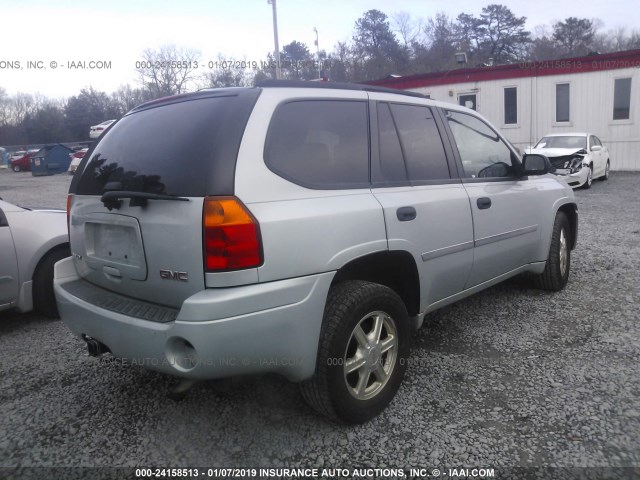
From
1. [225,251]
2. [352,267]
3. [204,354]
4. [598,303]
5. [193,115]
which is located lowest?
[598,303]

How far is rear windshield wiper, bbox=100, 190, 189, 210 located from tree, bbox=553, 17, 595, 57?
5457 centimetres

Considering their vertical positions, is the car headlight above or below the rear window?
below

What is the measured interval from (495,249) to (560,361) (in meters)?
0.89

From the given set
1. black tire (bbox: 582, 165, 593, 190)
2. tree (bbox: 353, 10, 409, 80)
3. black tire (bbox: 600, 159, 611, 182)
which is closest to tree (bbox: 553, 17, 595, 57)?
tree (bbox: 353, 10, 409, 80)

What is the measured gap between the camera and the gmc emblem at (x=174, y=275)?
7.55 feet

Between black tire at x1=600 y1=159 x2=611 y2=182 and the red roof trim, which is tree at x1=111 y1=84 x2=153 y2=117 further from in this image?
black tire at x1=600 y1=159 x2=611 y2=182

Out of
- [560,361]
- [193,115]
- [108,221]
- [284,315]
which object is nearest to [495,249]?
[560,361]

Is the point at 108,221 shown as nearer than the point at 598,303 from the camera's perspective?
Yes

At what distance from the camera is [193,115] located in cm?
256

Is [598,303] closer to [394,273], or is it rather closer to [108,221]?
[394,273]

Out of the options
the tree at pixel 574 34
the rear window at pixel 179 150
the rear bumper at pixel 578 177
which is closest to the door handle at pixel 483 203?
the rear window at pixel 179 150

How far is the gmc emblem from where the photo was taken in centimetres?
230

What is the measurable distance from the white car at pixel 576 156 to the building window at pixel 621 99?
3.27 meters

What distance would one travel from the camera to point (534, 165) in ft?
13.7
